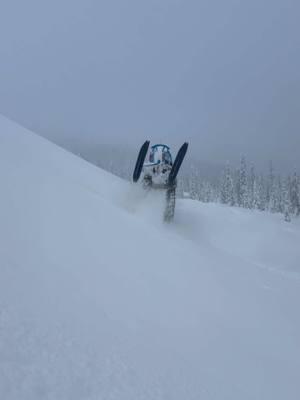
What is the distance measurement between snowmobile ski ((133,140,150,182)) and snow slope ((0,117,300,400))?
5143mm

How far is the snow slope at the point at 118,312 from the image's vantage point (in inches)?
114

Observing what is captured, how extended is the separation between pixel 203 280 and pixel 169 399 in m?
3.76

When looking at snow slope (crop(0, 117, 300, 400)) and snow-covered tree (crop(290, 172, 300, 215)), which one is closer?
snow slope (crop(0, 117, 300, 400))

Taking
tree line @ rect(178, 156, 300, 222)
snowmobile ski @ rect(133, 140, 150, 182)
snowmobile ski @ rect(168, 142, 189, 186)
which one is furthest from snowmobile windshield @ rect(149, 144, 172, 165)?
tree line @ rect(178, 156, 300, 222)

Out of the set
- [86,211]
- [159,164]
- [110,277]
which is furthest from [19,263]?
[159,164]

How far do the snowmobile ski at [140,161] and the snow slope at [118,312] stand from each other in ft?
16.9

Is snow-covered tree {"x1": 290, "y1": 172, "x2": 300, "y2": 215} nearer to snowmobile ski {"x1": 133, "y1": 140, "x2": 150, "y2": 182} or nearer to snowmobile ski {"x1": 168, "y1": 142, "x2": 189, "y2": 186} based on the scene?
snowmobile ski {"x1": 168, "y1": 142, "x2": 189, "y2": 186}

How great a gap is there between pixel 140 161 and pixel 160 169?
866mm

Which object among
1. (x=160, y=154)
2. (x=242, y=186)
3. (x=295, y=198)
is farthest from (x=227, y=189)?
(x=160, y=154)

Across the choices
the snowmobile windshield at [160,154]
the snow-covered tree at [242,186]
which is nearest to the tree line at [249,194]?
the snow-covered tree at [242,186]

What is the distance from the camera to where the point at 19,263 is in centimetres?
410

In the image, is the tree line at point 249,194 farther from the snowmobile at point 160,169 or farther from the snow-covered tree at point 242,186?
the snowmobile at point 160,169

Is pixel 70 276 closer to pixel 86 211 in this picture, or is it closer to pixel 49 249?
pixel 49 249

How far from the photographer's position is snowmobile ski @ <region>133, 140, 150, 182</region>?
43.3 ft
